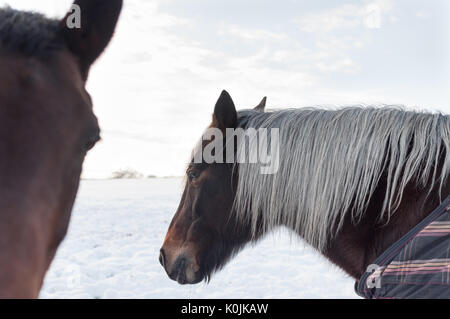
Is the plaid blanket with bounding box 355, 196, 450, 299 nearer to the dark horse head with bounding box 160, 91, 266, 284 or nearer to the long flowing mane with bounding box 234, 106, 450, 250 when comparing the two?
the long flowing mane with bounding box 234, 106, 450, 250

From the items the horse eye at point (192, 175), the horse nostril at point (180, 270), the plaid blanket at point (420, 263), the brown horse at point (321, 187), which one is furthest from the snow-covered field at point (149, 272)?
the plaid blanket at point (420, 263)

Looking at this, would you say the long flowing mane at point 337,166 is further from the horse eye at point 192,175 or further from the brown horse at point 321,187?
the horse eye at point 192,175

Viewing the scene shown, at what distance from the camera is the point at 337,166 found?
235 centimetres

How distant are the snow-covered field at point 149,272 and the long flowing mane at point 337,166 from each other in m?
1.93

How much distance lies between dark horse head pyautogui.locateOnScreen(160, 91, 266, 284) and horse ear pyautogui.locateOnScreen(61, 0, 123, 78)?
1.18 metres

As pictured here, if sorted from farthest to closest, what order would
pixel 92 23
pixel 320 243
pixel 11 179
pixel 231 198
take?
pixel 231 198 → pixel 320 243 → pixel 92 23 → pixel 11 179

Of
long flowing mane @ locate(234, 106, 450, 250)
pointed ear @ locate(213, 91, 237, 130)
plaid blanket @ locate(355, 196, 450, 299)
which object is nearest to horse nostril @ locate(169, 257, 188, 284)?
long flowing mane @ locate(234, 106, 450, 250)

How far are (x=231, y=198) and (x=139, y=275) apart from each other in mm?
4695

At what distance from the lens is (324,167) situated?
7.82 ft

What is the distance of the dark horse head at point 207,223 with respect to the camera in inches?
106

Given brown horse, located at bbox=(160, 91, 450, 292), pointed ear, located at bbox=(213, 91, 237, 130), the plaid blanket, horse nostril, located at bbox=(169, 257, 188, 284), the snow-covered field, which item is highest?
pointed ear, located at bbox=(213, 91, 237, 130)

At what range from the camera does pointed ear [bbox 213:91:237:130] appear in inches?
107
